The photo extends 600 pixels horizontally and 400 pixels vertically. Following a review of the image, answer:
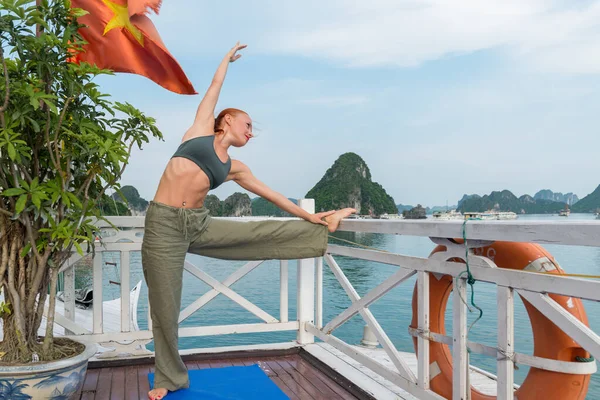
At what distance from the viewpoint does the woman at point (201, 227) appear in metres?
2.50

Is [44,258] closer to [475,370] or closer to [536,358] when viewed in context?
[536,358]

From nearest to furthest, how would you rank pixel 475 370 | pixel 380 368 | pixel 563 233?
pixel 563 233 → pixel 380 368 → pixel 475 370

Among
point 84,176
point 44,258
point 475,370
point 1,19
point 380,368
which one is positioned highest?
point 1,19

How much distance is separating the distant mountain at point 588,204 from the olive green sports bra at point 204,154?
2311 inches

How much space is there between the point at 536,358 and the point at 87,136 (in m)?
2.02

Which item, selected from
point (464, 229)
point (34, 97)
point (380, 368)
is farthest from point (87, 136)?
point (380, 368)

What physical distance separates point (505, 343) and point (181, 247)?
151cm

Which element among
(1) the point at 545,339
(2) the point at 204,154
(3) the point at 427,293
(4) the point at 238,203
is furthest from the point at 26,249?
(4) the point at 238,203

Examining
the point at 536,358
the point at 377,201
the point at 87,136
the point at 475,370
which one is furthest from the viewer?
the point at 377,201

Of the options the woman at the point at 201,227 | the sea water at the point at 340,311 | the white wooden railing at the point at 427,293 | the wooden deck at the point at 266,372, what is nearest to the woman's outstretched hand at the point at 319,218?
the woman at the point at 201,227

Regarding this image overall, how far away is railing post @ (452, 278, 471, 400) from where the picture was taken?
81.6 inches

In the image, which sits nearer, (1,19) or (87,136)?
(1,19)

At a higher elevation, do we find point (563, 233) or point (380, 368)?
point (563, 233)

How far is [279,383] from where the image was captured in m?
2.86
